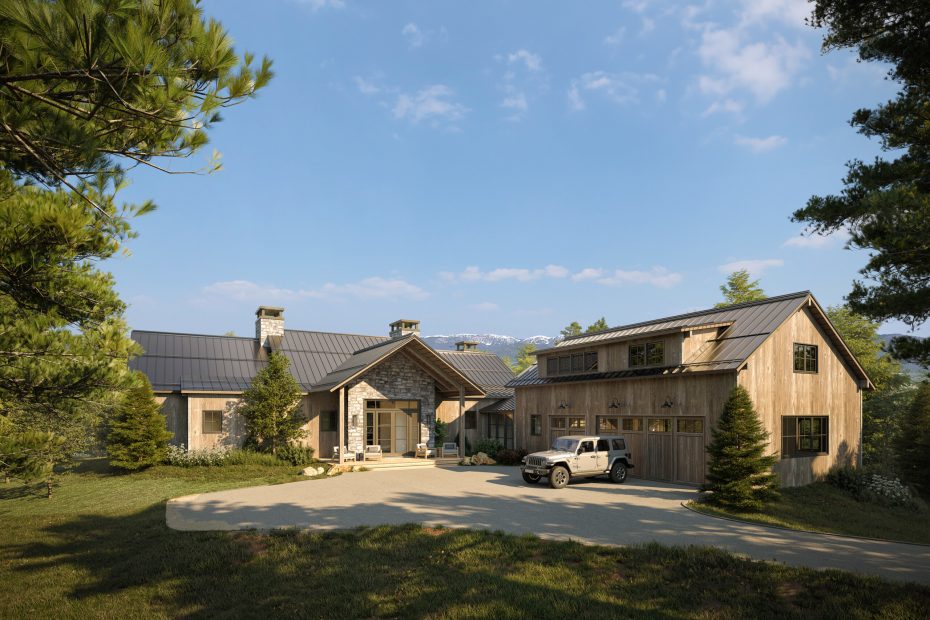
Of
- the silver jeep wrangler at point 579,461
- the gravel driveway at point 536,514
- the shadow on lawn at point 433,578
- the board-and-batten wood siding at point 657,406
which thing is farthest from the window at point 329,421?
the shadow on lawn at point 433,578

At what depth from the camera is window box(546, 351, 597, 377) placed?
2502 cm

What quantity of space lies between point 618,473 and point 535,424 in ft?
24.9

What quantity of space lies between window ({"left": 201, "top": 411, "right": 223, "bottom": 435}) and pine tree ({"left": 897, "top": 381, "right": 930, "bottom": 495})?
99.9 feet

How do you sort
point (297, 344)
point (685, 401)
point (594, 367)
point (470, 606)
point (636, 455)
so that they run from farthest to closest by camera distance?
point (297, 344) → point (594, 367) → point (636, 455) → point (685, 401) → point (470, 606)

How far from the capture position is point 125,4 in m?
4.27

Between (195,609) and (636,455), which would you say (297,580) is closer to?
(195,609)

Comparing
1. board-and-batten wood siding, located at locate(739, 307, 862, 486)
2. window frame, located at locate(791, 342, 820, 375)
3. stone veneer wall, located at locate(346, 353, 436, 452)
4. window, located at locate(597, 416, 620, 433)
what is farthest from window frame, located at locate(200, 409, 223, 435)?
window frame, located at locate(791, 342, 820, 375)

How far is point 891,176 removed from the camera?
38.3 feet

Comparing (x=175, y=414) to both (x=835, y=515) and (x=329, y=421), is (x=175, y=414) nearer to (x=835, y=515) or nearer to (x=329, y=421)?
(x=329, y=421)

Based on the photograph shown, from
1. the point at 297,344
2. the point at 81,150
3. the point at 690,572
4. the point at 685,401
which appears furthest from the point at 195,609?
the point at 297,344

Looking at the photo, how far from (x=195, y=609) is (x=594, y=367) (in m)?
18.6

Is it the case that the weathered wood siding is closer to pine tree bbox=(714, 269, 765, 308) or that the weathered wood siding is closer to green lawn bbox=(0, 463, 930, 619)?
green lawn bbox=(0, 463, 930, 619)

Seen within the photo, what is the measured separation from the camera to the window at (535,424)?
27.3 m

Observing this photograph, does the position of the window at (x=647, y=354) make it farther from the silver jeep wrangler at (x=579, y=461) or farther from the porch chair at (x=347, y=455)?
the porch chair at (x=347, y=455)
